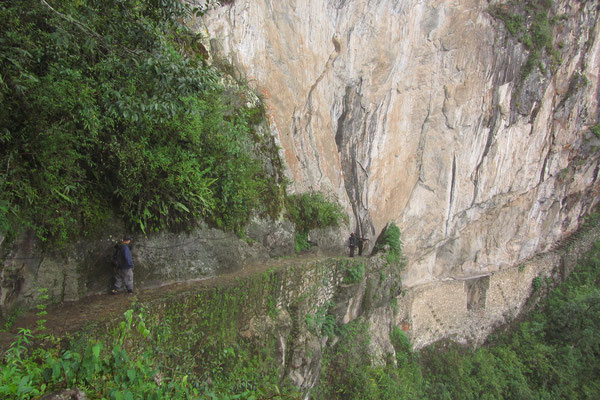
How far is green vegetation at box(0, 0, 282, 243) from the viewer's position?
10.2ft

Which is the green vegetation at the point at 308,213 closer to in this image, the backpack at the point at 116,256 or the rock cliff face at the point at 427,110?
the rock cliff face at the point at 427,110

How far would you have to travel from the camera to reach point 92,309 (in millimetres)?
4055

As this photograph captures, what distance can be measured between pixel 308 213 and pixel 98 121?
18.2ft

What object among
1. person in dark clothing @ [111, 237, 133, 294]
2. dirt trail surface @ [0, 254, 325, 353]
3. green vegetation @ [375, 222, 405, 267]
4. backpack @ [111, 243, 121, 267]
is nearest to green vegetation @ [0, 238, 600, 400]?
dirt trail surface @ [0, 254, 325, 353]

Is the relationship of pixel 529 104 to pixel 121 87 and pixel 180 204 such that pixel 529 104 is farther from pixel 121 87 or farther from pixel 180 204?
pixel 121 87

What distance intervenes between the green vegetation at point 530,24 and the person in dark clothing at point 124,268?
43.0 feet

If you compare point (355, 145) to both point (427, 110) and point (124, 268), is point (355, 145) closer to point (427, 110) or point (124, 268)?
point (427, 110)

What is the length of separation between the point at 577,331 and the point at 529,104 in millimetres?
9368

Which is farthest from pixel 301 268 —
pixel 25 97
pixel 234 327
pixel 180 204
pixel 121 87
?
pixel 25 97

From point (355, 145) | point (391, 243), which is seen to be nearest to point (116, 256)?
point (391, 243)

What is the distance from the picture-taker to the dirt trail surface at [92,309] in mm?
3457

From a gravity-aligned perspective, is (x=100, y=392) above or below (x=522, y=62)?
below

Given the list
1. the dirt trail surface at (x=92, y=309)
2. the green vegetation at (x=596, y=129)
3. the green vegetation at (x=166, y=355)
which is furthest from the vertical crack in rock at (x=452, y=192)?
the dirt trail surface at (x=92, y=309)

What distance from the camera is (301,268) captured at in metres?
6.49
